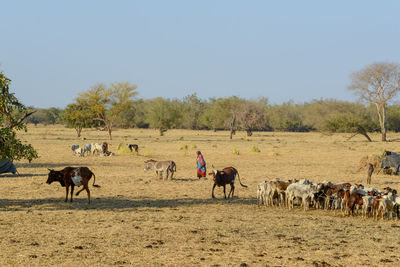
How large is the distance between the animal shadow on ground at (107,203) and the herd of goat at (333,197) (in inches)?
42.4

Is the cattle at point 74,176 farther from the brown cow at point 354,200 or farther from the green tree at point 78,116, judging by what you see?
the green tree at point 78,116

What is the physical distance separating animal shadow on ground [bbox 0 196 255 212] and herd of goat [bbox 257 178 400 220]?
1078 millimetres

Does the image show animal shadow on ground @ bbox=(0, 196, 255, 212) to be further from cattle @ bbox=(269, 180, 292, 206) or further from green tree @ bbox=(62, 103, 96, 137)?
green tree @ bbox=(62, 103, 96, 137)

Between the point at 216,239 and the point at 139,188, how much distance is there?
345 inches

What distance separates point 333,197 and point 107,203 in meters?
6.85

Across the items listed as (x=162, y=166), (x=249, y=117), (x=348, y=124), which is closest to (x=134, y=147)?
(x=162, y=166)

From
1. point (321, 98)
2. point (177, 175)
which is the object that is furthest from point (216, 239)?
point (321, 98)

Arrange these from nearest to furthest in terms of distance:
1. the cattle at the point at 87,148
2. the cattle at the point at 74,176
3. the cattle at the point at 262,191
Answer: the cattle at the point at 74,176
the cattle at the point at 262,191
the cattle at the point at 87,148

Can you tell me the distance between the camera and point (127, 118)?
94.8 metres

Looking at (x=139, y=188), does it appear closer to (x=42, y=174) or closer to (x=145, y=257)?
(x=42, y=174)

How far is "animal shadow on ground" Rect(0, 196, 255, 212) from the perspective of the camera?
14.4 m

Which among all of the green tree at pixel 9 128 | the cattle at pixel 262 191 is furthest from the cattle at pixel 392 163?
the green tree at pixel 9 128

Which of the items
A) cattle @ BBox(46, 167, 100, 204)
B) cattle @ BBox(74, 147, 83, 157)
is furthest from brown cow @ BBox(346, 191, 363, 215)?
cattle @ BBox(74, 147, 83, 157)

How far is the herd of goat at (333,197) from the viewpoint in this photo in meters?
13.1
